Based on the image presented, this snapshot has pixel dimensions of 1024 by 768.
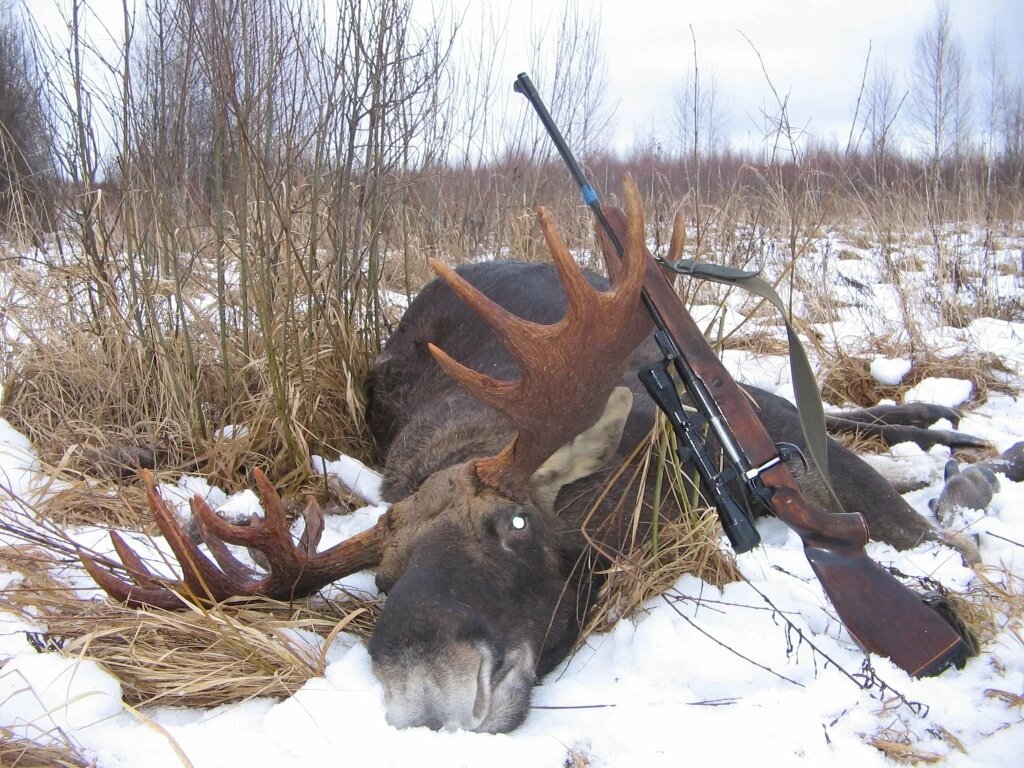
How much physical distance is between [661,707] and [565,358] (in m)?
1.05

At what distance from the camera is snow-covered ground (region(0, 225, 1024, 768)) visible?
7.20 feet

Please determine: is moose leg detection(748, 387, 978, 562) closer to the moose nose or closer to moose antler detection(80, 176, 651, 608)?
moose antler detection(80, 176, 651, 608)

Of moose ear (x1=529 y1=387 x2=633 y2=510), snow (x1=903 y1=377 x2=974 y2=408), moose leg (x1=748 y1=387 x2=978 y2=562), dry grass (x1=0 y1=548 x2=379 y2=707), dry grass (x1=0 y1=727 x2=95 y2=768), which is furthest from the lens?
snow (x1=903 y1=377 x2=974 y2=408)

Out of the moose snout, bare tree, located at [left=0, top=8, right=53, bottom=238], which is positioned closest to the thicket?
bare tree, located at [left=0, top=8, right=53, bottom=238]

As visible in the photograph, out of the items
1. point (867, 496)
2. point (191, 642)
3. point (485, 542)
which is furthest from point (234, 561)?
point (867, 496)

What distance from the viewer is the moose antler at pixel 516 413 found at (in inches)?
106

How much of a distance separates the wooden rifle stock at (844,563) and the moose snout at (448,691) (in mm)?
976

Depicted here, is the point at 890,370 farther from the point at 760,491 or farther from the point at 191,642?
the point at 191,642

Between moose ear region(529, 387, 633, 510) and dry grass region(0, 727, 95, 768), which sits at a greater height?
moose ear region(529, 387, 633, 510)

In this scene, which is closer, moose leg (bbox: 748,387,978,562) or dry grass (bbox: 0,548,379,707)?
dry grass (bbox: 0,548,379,707)

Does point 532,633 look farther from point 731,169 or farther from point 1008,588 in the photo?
point 731,169

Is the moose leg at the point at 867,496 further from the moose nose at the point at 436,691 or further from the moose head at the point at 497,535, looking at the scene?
the moose nose at the point at 436,691

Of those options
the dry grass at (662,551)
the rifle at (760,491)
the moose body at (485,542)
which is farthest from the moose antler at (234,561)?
the rifle at (760,491)

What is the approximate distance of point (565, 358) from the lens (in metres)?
2.74
